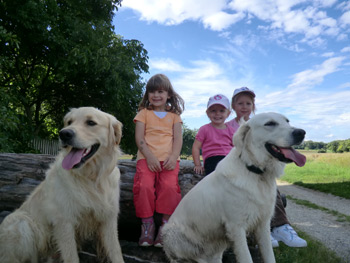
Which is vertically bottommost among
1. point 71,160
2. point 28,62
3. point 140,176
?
point 140,176

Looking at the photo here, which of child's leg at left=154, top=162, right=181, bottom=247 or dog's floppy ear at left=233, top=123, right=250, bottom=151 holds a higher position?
dog's floppy ear at left=233, top=123, right=250, bottom=151

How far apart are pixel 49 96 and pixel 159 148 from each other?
36.2 ft

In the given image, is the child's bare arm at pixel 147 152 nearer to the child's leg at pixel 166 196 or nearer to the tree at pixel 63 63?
the child's leg at pixel 166 196

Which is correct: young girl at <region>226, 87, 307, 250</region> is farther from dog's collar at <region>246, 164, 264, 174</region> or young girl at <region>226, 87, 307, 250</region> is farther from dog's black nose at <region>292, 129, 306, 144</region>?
dog's black nose at <region>292, 129, 306, 144</region>

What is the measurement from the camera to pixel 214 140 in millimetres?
3807

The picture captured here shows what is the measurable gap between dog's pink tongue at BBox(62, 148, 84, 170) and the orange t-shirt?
1.06 metres

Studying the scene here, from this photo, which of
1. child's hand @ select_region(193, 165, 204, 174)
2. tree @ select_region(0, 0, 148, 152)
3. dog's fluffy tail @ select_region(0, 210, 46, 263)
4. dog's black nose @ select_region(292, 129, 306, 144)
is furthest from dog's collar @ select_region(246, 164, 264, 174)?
tree @ select_region(0, 0, 148, 152)

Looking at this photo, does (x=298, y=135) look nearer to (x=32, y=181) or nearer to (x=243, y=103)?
(x=243, y=103)

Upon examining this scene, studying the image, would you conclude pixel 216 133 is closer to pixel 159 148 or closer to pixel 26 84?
pixel 159 148

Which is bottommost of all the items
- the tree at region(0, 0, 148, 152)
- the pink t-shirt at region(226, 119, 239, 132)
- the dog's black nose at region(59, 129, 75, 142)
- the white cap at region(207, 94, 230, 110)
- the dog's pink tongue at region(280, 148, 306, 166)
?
the dog's pink tongue at region(280, 148, 306, 166)

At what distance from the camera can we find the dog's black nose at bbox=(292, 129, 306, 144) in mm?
2384

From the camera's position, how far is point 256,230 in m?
2.61

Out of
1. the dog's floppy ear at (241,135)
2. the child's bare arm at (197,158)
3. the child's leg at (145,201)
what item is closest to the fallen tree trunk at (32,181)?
the child's bare arm at (197,158)

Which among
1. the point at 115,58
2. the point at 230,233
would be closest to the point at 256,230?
the point at 230,233
